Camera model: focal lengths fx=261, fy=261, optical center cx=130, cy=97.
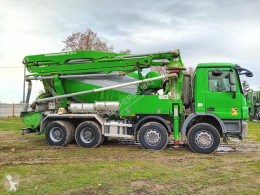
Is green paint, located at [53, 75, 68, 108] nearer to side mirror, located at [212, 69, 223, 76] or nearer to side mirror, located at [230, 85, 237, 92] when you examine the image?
side mirror, located at [212, 69, 223, 76]

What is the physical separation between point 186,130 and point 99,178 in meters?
4.30

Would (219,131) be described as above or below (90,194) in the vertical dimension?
above

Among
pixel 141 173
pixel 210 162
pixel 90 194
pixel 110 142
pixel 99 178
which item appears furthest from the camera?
pixel 110 142

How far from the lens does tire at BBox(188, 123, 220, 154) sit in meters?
8.22

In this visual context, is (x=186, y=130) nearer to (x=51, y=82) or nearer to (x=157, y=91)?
(x=157, y=91)

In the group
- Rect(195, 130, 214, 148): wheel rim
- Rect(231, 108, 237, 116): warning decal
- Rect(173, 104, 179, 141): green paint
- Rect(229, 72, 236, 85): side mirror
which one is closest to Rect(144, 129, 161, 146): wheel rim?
Rect(173, 104, 179, 141): green paint

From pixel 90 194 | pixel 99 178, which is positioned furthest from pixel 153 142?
pixel 90 194

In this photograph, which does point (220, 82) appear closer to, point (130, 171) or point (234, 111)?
point (234, 111)

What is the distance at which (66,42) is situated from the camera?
31062 mm

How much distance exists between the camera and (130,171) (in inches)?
235

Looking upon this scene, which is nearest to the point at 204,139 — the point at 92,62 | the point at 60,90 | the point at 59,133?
the point at 92,62

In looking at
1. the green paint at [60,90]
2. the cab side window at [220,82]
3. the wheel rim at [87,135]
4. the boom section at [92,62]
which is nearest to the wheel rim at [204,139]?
the cab side window at [220,82]

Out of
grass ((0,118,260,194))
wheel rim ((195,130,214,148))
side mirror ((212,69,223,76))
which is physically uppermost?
side mirror ((212,69,223,76))

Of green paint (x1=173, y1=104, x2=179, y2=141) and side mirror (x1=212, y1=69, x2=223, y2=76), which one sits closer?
side mirror (x1=212, y1=69, x2=223, y2=76)
